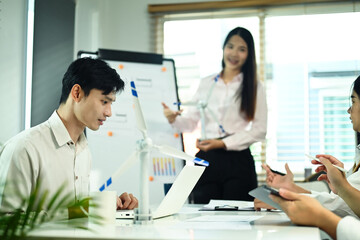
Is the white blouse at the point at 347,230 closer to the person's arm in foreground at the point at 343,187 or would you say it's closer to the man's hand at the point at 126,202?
the person's arm in foreground at the point at 343,187

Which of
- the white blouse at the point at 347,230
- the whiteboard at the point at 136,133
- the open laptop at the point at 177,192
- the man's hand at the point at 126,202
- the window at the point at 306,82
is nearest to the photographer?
the white blouse at the point at 347,230

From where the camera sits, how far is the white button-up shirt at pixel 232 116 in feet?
9.97

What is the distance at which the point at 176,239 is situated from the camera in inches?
37.8

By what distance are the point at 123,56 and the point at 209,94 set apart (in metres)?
0.71

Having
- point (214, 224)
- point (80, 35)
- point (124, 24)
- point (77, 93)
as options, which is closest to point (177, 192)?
point (214, 224)

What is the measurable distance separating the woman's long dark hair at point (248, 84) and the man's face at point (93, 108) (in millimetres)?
1307

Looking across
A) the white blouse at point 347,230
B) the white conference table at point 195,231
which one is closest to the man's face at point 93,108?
the white conference table at point 195,231

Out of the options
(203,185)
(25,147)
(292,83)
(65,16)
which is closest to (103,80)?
(25,147)

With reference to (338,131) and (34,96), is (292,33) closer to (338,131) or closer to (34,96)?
(338,131)

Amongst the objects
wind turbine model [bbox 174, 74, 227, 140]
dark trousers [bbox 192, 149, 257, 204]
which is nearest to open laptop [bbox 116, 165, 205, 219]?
dark trousers [bbox 192, 149, 257, 204]

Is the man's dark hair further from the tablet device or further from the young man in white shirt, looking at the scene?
the tablet device

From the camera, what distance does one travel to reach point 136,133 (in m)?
3.38

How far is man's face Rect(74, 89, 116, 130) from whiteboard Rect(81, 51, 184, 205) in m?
1.26

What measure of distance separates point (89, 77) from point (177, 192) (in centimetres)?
69
